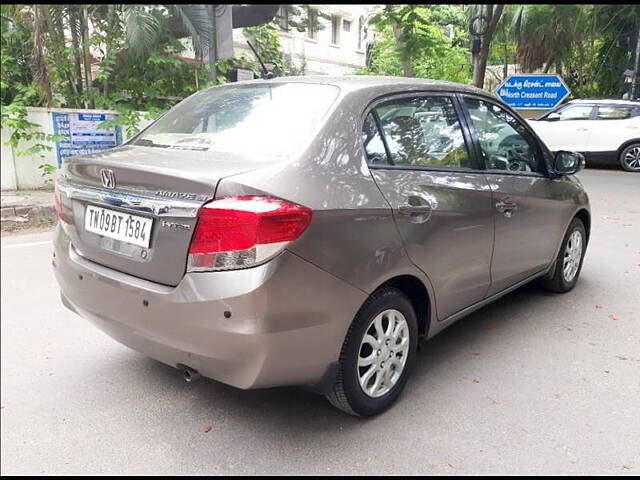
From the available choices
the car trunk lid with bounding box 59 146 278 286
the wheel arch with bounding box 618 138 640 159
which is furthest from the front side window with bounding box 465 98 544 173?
the wheel arch with bounding box 618 138 640 159

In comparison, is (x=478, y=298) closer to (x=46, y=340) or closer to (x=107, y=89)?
(x=46, y=340)

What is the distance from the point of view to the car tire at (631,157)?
1377 centimetres

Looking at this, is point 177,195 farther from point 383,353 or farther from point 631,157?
point 631,157

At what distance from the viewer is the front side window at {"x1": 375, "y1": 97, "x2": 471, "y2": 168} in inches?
115

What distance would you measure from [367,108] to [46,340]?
8.26ft

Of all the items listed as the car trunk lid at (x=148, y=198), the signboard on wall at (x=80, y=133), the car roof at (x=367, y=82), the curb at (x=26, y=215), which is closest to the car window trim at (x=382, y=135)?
the car roof at (x=367, y=82)

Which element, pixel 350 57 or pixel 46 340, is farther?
pixel 350 57

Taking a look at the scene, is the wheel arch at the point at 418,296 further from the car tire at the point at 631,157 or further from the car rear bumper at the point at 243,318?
the car tire at the point at 631,157

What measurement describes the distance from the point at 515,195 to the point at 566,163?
3.01ft

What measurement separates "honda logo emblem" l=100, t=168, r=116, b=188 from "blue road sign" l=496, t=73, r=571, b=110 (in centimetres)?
1250

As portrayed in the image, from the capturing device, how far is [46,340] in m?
3.62

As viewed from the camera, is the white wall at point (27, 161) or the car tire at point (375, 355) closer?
the car tire at point (375, 355)

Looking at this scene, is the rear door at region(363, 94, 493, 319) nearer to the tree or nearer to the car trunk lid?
the car trunk lid

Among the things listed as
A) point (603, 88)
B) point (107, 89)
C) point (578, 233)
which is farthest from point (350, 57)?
point (578, 233)
